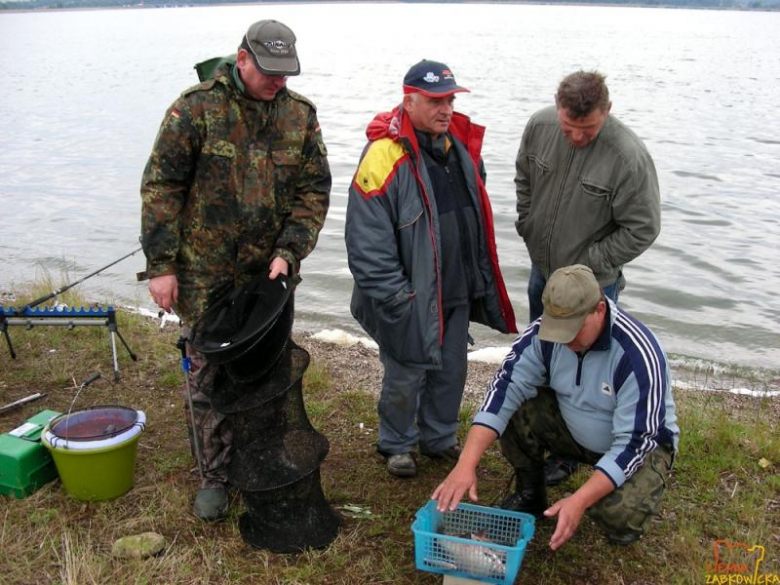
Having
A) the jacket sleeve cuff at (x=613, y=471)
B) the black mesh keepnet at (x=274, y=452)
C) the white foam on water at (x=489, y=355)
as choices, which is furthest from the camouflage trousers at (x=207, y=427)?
the white foam on water at (x=489, y=355)

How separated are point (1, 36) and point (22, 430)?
55.7m

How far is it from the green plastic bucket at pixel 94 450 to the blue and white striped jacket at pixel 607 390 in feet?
5.33

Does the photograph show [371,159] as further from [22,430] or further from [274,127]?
[22,430]

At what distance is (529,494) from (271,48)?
2.18 metres

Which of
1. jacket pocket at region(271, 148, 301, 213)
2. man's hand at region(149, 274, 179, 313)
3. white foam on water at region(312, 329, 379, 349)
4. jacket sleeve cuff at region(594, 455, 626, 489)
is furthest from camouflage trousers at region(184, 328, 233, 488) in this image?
white foam on water at region(312, 329, 379, 349)

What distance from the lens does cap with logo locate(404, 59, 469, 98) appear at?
349 cm

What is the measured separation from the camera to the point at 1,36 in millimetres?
51375

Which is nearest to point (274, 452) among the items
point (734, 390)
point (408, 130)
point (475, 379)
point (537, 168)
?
point (408, 130)

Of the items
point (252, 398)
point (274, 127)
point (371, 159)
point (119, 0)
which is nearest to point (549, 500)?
point (252, 398)

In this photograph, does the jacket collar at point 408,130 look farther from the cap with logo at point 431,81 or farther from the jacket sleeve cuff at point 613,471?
the jacket sleeve cuff at point 613,471

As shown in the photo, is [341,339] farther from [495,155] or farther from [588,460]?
[495,155]

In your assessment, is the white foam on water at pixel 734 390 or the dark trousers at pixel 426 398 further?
the white foam on water at pixel 734 390

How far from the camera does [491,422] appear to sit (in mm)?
3172

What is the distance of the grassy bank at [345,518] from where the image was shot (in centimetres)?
320
